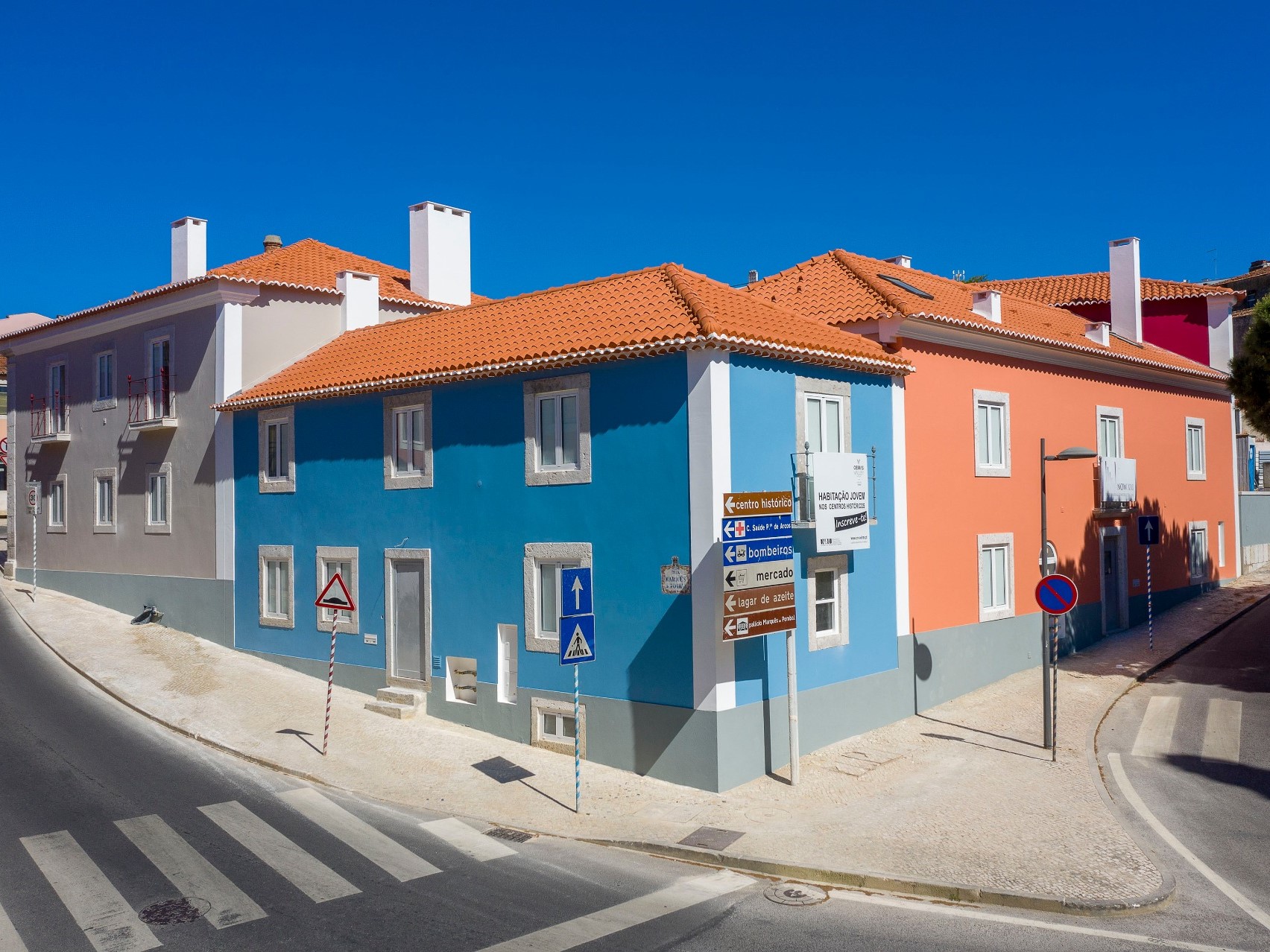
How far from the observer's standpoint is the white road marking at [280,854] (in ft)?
33.9

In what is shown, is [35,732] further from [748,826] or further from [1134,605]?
[1134,605]

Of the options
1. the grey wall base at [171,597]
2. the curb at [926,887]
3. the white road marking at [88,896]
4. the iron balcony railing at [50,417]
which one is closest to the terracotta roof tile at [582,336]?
the grey wall base at [171,597]

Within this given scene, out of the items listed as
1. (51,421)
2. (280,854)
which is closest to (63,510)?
(51,421)

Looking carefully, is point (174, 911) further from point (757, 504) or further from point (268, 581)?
point (268, 581)

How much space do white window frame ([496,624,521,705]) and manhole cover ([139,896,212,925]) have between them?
729 cm

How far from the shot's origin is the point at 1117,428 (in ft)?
82.1

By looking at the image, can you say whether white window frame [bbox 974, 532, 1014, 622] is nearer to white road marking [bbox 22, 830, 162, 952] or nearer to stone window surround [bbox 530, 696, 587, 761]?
stone window surround [bbox 530, 696, 587, 761]

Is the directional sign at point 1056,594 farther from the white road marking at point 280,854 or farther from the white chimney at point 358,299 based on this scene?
the white chimney at point 358,299

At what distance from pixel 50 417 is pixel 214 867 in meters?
22.1

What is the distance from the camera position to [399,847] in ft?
38.6

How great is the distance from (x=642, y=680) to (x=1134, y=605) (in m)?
16.7

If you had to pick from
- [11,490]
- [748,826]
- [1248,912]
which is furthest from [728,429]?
[11,490]

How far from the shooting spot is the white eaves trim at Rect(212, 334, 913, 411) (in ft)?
47.4

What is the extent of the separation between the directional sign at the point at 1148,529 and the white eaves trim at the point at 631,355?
8.41 metres
